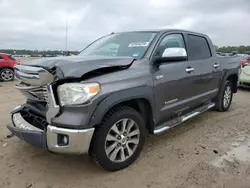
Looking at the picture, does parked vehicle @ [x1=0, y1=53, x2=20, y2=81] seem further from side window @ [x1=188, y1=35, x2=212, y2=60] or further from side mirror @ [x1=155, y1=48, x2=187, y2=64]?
side mirror @ [x1=155, y1=48, x2=187, y2=64]

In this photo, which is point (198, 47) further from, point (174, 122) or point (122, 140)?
point (122, 140)

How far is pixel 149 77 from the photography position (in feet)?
11.2

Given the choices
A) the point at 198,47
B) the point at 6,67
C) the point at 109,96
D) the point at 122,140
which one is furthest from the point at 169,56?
the point at 6,67

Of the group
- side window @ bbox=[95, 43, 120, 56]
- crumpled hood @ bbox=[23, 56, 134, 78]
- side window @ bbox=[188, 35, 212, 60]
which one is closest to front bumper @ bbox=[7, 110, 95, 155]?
crumpled hood @ bbox=[23, 56, 134, 78]

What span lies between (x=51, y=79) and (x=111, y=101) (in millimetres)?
696

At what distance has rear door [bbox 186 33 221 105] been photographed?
178 inches

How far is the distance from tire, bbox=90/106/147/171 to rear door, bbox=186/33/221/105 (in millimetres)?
1659

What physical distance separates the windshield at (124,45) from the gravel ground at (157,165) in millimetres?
1457

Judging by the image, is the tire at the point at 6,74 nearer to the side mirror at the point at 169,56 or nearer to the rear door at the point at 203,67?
the rear door at the point at 203,67

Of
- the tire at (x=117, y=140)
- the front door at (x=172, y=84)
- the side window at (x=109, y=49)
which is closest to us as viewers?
the tire at (x=117, y=140)

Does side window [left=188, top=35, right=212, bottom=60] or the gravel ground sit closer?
the gravel ground

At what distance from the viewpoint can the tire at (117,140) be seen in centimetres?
288

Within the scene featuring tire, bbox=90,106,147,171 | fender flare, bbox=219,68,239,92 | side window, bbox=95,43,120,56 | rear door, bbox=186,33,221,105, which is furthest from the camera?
fender flare, bbox=219,68,239,92

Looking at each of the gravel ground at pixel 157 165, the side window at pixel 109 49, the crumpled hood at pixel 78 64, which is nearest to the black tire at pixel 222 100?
the gravel ground at pixel 157 165
